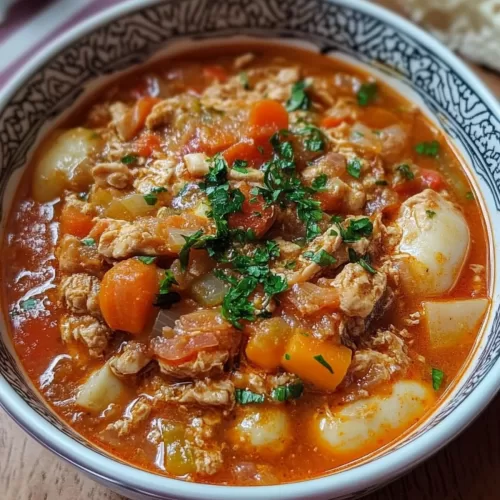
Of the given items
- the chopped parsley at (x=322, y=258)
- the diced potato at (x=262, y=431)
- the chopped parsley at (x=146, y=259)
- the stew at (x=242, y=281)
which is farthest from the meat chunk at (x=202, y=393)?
the chopped parsley at (x=322, y=258)

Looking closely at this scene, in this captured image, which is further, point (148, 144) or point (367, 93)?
point (367, 93)

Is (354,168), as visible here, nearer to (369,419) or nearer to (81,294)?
(369,419)

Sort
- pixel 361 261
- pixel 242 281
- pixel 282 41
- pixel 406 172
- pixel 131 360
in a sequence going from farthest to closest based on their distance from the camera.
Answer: pixel 282 41, pixel 406 172, pixel 361 261, pixel 242 281, pixel 131 360

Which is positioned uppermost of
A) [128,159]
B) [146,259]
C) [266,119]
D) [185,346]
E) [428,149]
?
[428,149]

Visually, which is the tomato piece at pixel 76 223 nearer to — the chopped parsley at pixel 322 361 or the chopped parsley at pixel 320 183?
the chopped parsley at pixel 320 183

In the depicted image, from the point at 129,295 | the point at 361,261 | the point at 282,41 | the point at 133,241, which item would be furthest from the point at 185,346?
the point at 282,41

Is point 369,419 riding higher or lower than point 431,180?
lower

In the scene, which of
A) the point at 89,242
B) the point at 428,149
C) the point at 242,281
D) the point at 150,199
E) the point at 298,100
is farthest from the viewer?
the point at 298,100

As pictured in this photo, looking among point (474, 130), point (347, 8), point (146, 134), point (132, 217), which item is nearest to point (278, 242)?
point (132, 217)
